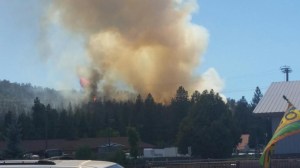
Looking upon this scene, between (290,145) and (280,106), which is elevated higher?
(280,106)

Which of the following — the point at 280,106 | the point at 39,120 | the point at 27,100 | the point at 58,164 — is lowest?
the point at 58,164

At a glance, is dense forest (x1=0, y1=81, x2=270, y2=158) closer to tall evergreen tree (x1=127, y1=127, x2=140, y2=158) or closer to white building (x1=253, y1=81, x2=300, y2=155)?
tall evergreen tree (x1=127, y1=127, x2=140, y2=158)

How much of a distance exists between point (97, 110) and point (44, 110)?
343 inches

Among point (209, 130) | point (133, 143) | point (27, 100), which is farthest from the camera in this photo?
point (27, 100)

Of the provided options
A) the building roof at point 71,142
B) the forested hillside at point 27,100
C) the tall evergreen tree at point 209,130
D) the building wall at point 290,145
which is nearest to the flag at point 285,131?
the building wall at point 290,145

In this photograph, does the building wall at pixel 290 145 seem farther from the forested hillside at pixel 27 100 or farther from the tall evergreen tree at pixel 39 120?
the forested hillside at pixel 27 100

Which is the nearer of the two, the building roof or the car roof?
the car roof

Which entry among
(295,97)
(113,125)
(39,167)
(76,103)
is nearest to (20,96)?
(76,103)

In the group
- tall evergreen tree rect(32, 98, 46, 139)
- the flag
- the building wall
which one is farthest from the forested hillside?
the flag

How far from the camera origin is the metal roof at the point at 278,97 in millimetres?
39000

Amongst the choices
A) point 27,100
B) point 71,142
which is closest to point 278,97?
point 71,142

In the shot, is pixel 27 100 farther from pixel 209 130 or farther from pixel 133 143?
pixel 133 143

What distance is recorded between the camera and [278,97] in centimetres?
4062

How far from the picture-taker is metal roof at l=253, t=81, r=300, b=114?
39.0 metres
